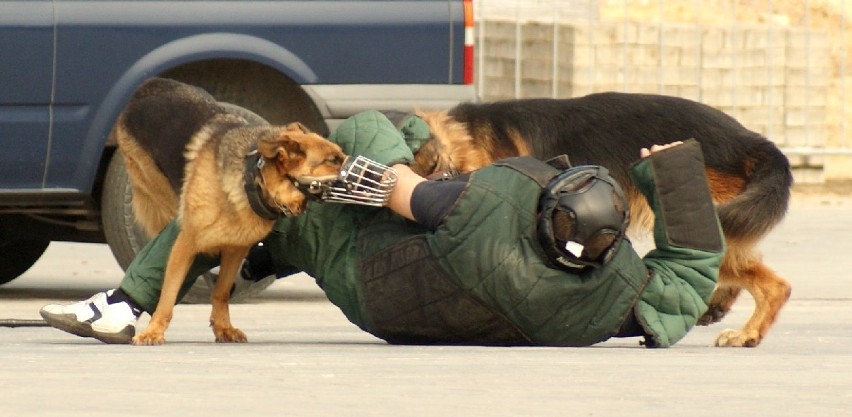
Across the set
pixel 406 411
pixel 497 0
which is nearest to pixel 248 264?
pixel 406 411

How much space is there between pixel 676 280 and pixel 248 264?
151 cm

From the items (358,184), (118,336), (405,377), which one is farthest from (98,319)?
(405,377)

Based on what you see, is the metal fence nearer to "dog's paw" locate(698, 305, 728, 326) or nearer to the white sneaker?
"dog's paw" locate(698, 305, 728, 326)

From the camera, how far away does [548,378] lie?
4840mm

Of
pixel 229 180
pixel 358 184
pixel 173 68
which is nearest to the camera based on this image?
pixel 358 184

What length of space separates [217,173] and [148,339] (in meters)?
0.60

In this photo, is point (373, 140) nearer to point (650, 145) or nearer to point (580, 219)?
point (580, 219)

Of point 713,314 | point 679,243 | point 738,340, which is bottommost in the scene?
point 713,314

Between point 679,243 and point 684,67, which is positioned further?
point 684,67

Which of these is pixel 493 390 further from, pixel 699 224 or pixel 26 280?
pixel 26 280

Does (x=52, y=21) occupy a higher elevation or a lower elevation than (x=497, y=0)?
higher

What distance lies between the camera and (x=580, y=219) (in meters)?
5.36

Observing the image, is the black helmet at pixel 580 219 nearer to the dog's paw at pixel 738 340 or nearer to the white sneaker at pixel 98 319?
the dog's paw at pixel 738 340

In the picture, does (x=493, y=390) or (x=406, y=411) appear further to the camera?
(x=493, y=390)
